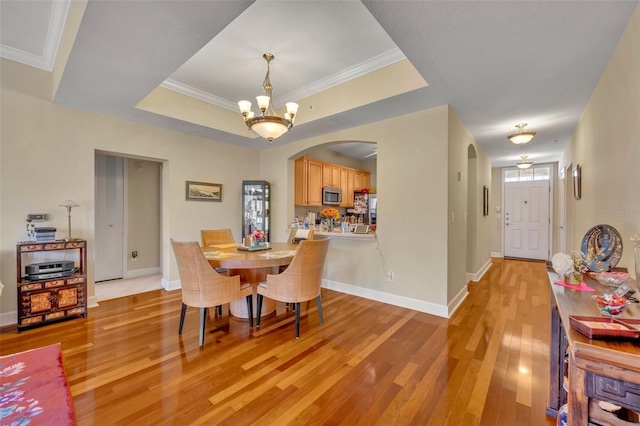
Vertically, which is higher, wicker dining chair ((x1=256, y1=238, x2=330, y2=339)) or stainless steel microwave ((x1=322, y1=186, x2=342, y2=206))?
stainless steel microwave ((x1=322, y1=186, x2=342, y2=206))

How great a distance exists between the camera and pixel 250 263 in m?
2.45

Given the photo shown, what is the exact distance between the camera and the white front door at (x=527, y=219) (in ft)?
21.1

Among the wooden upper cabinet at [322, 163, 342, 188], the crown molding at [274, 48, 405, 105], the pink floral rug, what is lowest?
the pink floral rug

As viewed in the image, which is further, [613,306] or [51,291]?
[51,291]

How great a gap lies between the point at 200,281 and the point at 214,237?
1497 millimetres

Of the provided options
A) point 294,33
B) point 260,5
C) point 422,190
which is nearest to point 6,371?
point 260,5

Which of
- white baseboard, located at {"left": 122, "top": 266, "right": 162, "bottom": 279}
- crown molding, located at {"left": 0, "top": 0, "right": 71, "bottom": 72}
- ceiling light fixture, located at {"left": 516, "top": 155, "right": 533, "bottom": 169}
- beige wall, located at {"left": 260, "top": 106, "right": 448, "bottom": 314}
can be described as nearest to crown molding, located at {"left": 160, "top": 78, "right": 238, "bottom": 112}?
crown molding, located at {"left": 0, "top": 0, "right": 71, "bottom": 72}

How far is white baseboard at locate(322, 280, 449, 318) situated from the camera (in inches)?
123

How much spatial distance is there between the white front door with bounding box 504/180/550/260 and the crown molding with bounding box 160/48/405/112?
585 cm

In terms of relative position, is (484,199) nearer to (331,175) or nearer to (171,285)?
(331,175)

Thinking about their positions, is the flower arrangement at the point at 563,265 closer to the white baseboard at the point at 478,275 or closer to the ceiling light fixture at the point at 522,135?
the ceiling light fixture at the point at 522,135

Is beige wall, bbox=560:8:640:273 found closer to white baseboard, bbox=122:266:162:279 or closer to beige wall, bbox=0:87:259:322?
beige wall, bbox=0:87:259:322

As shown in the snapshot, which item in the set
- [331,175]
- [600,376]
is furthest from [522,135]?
[600,376]

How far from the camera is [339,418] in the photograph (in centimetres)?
157
